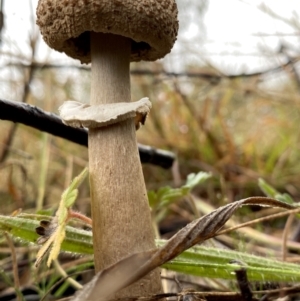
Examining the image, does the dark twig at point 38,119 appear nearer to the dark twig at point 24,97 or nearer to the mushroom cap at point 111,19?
the mushroom cap at point 111,19

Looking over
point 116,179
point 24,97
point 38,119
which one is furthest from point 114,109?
point 24,97

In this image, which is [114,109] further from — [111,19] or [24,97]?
[24,97]

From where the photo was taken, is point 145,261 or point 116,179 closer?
point 145,261

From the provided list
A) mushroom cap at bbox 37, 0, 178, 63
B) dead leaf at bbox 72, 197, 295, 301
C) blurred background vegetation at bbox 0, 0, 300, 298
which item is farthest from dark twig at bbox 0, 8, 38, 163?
dead leaf at bbox 72, 197, 295, 301

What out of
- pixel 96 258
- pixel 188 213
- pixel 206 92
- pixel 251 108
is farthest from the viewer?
pixel 251 108

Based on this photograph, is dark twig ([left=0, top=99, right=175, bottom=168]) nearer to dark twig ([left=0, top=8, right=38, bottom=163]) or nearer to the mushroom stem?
the mushroom stem

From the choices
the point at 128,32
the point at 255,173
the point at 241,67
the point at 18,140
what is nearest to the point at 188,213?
the point at 255,173

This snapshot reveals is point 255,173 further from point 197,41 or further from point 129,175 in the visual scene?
point 129,175
